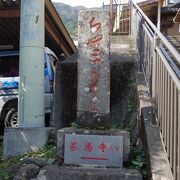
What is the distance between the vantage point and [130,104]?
646cm

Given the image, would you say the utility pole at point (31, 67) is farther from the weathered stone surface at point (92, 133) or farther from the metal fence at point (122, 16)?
the metal fence at point (122, 16)

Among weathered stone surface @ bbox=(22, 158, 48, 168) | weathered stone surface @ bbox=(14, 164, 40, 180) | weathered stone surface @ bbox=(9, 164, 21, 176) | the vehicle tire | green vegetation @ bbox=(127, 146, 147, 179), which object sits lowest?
weathered stone surface @ bbox=(9, 164, 21, 176)

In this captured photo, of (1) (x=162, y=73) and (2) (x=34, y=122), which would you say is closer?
(1) (x=162, y=73)

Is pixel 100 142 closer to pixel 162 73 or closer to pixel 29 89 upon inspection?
pixel 162 73

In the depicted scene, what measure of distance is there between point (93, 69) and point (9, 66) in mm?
4940

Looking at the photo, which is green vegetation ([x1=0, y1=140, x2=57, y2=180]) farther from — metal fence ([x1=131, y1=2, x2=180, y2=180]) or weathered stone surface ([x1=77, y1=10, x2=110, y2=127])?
metal fence ([x1=131, y1=2, x2=180, y2=180])

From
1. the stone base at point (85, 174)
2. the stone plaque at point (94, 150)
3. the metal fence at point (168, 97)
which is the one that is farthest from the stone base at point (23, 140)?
the metal fence at point (168, 97)

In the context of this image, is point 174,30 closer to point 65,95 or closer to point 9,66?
point 9,66

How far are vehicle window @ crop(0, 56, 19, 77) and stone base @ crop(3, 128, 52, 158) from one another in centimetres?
358

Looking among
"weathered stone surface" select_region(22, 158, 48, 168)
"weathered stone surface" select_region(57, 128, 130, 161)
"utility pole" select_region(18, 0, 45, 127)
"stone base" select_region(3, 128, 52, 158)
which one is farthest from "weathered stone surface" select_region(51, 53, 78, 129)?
"weathered stone surface" select_region(57, 128, 130, 161)

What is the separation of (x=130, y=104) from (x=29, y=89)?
180 centimetres

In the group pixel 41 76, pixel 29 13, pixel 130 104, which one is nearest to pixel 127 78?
pixel 130 104

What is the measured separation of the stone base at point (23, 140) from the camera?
5.91 meters

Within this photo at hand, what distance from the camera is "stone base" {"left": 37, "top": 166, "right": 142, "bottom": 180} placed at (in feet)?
13.8
